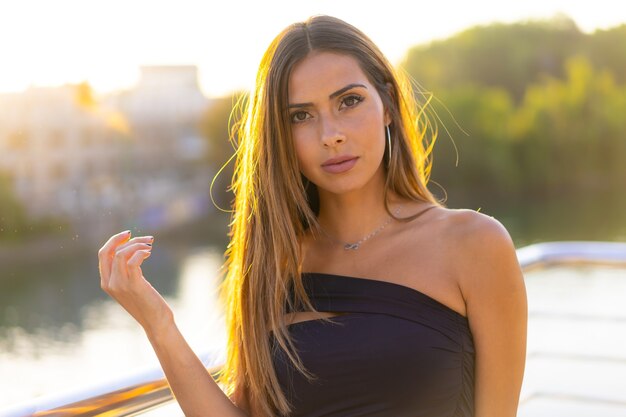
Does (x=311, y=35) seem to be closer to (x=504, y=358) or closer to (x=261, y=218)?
(x=261, y=218)

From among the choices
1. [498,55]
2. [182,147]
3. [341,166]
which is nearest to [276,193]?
[341,166]

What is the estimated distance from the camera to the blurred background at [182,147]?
25016 millimetres

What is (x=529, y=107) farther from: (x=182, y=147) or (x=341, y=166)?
(x=341, y=166)

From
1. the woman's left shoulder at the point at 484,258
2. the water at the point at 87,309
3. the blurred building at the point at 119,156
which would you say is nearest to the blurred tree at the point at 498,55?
the blurred building at the point at 119,156

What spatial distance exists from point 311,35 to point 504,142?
1701 inches

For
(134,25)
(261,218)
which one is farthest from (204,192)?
(261,218)

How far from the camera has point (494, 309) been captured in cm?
151

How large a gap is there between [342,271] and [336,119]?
12.5 inches

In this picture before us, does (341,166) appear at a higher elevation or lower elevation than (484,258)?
higher

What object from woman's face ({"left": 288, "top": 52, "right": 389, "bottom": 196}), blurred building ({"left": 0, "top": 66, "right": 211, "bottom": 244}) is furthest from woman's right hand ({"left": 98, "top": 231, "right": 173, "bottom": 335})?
blurred building ({"left": 0, "top": 66, "right": 211, "bottom": 244})

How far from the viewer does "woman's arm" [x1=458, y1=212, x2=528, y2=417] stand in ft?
4.94

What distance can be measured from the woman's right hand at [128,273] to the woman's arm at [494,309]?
0.58 m

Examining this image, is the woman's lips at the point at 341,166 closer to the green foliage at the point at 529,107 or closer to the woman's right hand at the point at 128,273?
the woman's right hand at the point at 128,273

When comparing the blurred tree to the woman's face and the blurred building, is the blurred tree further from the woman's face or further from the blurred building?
the woman's face
